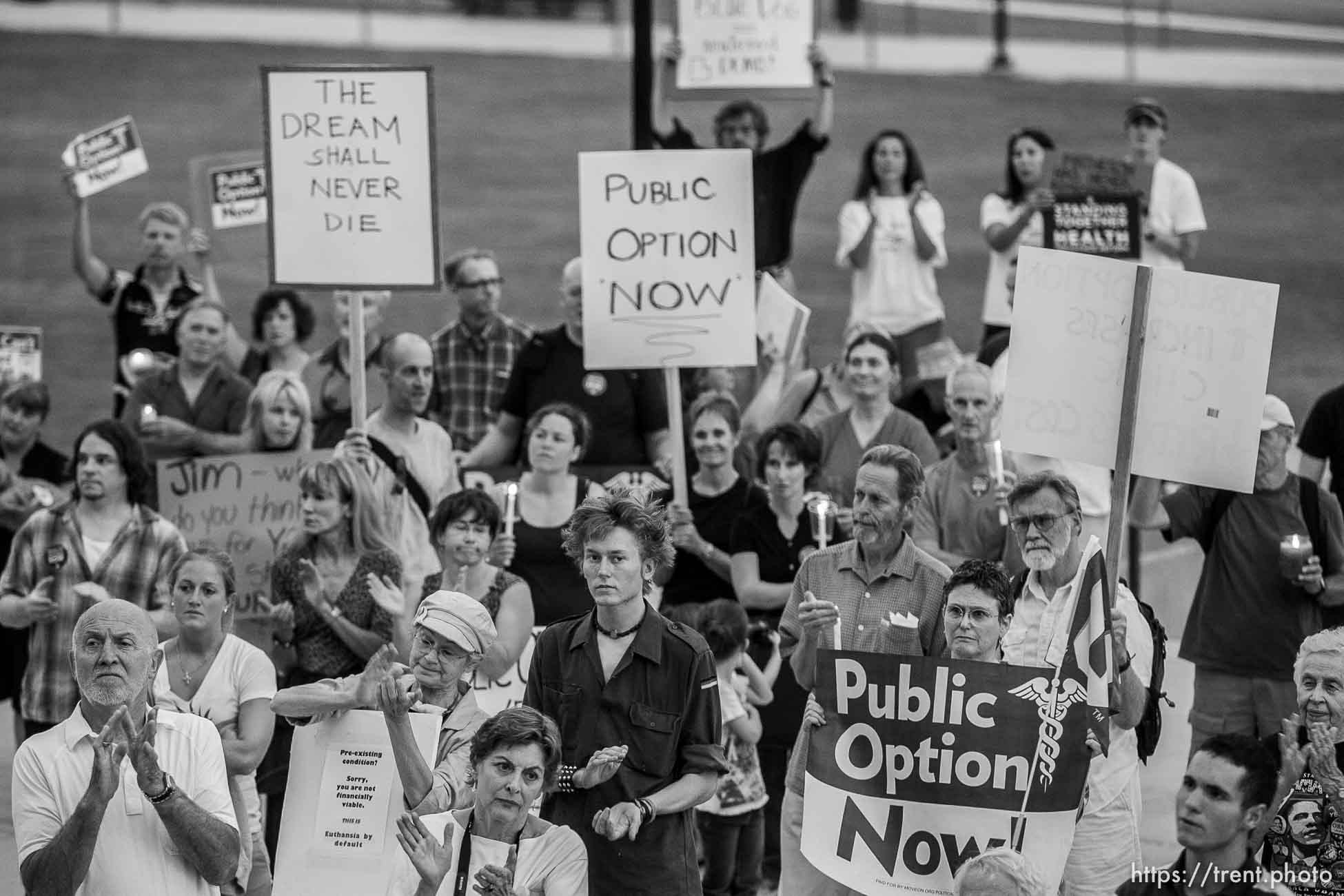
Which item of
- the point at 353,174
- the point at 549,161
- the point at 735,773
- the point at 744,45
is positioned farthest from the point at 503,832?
the point at 549,161

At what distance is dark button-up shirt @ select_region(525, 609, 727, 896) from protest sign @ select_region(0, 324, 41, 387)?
601 centimetres

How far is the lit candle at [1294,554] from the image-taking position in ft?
25.7

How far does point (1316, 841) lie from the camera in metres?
5.96

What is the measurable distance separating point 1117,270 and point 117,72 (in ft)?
76.1

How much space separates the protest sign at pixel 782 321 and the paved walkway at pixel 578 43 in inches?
688

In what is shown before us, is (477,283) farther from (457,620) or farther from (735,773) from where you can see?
(457,620)

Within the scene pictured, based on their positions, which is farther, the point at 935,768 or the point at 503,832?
the point at 935,768

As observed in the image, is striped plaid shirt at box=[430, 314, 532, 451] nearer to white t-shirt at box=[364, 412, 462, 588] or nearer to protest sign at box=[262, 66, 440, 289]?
white t-shirt at box=[364, 412, 462, 588]

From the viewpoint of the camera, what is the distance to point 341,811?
20.9ft

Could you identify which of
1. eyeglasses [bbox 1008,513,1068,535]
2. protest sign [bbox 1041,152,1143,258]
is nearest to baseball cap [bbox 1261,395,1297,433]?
eyeglasses [bbox 1008,513,1068,535]

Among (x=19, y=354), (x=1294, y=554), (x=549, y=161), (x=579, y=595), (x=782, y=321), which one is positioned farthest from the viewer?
(x=549, y=161)

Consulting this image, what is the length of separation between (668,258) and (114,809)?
3906 mm

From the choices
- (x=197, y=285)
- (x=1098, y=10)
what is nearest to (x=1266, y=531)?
(x=197, y=285)

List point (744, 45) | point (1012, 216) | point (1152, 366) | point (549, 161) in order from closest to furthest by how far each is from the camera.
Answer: point (1152, 366) → point (744, 45) → point (1012, 216) → point (549, 161)
